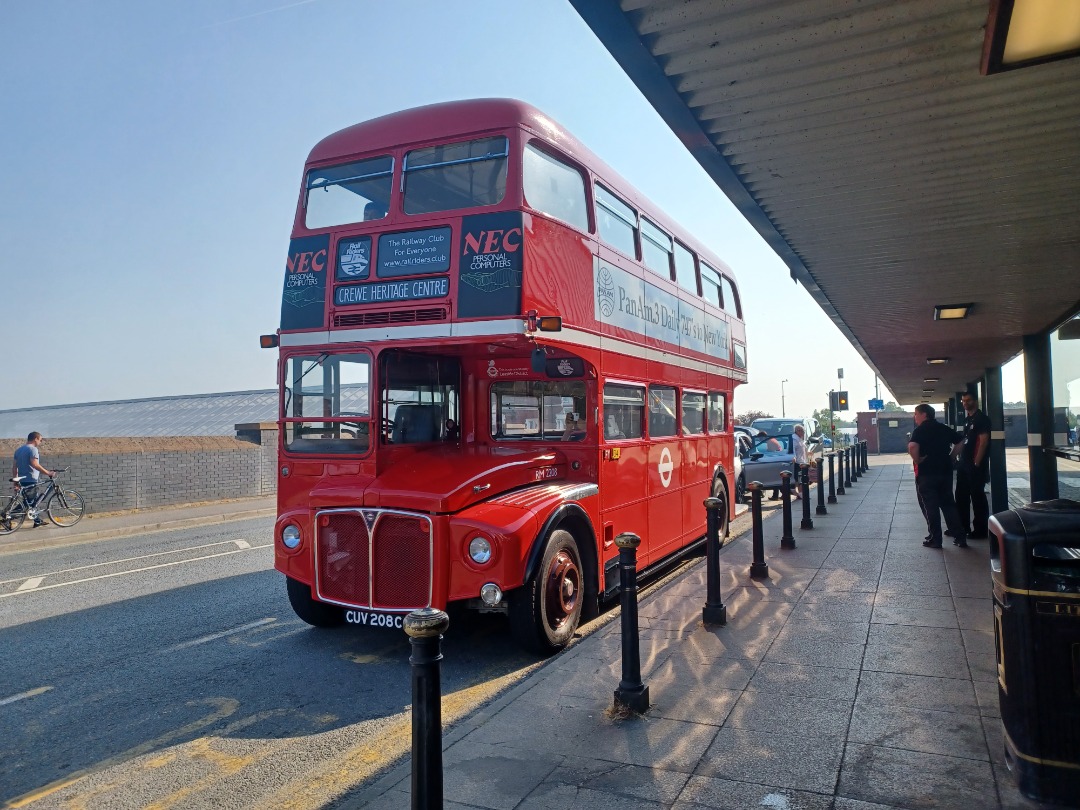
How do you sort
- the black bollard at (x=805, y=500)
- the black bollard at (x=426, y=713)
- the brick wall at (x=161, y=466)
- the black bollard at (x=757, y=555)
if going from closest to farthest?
1. the black bollard at (x=426, y=713)
2. the black bollard at (x=757, y=555)
3. the black bollard at (x=805, y=500)
4. the brick wall at (x=161, y=466)

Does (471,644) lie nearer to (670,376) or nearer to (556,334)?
(556,334)

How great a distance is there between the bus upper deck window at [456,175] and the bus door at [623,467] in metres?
2.23

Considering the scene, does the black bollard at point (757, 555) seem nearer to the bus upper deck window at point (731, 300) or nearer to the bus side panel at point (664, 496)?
the bus side panel at point (664, 496)

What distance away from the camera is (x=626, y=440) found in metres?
7.80

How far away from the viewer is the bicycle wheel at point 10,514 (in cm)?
1416

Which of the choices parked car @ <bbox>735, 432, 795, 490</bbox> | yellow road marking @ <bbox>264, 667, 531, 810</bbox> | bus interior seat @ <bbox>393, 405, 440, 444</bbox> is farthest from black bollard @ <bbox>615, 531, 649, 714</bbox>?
parked car @ <bbox>735, 432, 795, 490</bbox>

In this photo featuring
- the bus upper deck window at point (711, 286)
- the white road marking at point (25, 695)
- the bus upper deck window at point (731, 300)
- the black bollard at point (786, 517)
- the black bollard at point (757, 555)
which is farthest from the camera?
the bus upper deck window at point (731, 300)

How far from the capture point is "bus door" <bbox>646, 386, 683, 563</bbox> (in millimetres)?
8578

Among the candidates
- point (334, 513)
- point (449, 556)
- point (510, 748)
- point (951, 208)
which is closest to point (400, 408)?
point (334, 513)

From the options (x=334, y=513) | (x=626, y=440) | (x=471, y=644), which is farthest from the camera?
(x=626, y=440)

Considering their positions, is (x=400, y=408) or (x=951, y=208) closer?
(x=951, y=208)

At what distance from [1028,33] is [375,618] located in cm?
524

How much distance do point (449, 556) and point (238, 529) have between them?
1005cm

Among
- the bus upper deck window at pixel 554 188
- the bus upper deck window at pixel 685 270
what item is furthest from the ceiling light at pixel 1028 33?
the bus upper deck window at pixel 685 270
